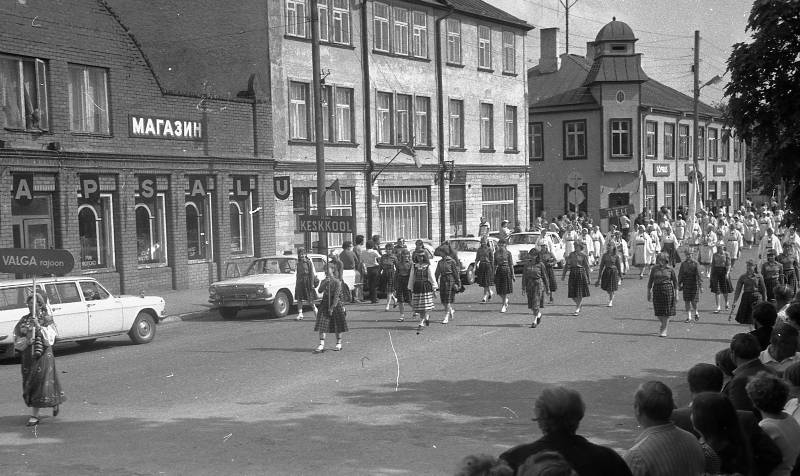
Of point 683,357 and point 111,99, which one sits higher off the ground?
point 111,99

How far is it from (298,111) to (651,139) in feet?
95.4

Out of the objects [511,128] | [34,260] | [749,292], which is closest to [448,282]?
[749,292]

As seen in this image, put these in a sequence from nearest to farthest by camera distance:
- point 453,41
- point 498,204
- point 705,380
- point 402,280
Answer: point 705,380 → point 402,280 → point 453,41 → point 498,204

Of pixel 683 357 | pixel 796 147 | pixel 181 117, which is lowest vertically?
pixel 683 357

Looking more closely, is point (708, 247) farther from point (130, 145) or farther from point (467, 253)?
point (130, 145)

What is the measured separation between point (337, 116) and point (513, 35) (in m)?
13.4

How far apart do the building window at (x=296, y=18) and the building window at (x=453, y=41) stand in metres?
8.80

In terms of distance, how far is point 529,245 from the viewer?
30.7 m

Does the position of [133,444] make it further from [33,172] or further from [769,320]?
[33,172]

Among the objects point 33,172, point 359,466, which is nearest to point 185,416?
point 359,466

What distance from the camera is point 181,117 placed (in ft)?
85.5

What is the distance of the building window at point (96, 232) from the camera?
77.1 feet

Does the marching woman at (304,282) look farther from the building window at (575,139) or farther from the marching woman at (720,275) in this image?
the building window at (575,139)

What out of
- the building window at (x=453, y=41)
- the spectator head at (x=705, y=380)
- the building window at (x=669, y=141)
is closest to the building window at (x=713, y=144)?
the building window at (x=669, y=141)
